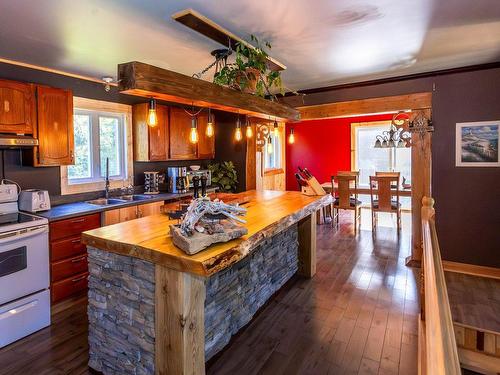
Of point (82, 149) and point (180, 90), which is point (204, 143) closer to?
point (82, 149)

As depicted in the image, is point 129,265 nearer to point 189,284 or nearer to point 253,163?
point 189,284

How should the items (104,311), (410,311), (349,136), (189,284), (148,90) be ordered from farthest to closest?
1. (349,136)
2. (410,311)
3. (104,311)
4. (148,90)
5. (189,284)

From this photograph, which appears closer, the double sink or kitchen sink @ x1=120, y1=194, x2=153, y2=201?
the double sink

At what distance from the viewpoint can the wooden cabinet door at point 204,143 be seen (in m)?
5.35

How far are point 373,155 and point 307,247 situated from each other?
205 inches

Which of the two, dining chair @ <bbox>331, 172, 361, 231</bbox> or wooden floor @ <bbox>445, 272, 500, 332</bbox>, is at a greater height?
dining chair @ <bbox>331, 172, 361, 231</bbox>

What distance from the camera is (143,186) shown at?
481 centimetres

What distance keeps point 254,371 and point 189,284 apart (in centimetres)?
99

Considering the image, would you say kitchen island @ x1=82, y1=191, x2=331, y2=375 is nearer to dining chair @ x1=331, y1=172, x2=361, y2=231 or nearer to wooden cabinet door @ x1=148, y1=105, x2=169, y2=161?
wooden cabinet door @ x1=148, y1=105, x2=169, y2=161

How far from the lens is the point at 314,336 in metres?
2.67

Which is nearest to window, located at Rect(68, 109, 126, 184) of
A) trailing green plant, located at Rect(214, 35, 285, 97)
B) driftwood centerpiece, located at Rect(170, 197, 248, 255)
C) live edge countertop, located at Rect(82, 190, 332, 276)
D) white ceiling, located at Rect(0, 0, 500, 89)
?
white ceiling, located at Rect(0, 0, 500, 89)

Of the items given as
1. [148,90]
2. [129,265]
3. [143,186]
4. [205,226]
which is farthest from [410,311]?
[143,186]

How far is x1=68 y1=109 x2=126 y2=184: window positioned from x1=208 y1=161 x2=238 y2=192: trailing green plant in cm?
160

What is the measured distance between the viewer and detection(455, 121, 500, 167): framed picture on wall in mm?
3902
